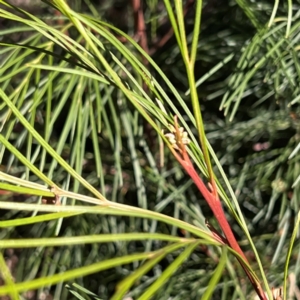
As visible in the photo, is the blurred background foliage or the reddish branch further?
the blurred background foliage

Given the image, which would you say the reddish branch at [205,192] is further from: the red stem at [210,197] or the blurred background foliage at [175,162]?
the blurred background foliage at [175,162]

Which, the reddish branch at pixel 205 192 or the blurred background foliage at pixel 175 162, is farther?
the blurred background foliage at pixel 175 162

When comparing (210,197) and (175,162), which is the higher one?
(210,197)

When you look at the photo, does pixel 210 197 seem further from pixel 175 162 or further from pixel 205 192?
A: pixel 175 162

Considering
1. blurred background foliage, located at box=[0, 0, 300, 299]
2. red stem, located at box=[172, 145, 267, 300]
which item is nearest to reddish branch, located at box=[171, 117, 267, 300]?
red stem, located at box=[172, 145, 267, 300]

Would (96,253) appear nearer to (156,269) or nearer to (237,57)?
(156,269)

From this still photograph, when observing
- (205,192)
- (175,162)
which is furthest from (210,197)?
(175,162)

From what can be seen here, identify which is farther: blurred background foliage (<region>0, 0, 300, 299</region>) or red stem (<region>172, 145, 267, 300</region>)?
blurred background foliage (<region>0, 0, 300, 299</region>)

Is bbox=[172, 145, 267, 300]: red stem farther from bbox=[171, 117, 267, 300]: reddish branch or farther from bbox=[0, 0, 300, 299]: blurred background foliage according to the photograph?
bbox=[0, 0, 300, 299]: blurred background foliage

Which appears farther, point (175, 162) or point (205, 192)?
point (175, 162)

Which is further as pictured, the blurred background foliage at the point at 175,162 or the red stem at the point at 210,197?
the blurred background foliage at the point at 175,162

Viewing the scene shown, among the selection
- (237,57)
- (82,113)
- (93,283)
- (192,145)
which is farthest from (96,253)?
(192,145)

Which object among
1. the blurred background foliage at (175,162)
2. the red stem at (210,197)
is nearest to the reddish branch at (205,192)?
the red stem at (210,197)
